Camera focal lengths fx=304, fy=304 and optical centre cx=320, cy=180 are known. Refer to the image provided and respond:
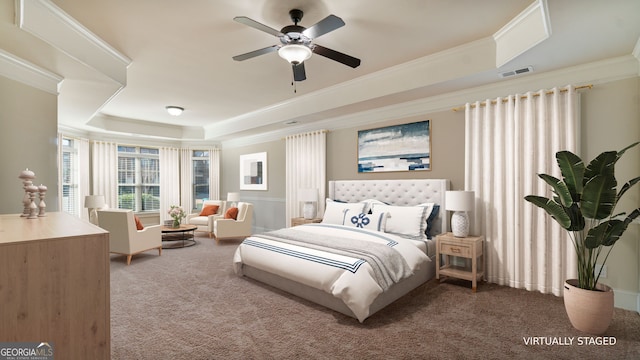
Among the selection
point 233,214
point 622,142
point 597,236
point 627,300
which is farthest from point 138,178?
point 627,300

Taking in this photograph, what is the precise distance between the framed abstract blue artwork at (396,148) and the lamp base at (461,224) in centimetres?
94

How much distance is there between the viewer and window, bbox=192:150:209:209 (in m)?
8.70

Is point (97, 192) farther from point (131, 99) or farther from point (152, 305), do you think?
point (152, 305)

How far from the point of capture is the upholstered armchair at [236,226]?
615cm

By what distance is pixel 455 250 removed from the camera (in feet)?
12.0

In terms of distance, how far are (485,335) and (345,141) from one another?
149 inches

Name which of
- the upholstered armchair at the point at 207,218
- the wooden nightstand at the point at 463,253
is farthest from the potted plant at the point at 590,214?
the upholstered armchair at the point at 207,218

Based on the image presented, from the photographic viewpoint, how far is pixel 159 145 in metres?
8.20

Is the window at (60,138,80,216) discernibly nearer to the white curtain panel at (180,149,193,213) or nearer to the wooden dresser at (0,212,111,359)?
the white curtain panel at (180,149,193,213)

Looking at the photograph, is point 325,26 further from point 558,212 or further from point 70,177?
point 70,177

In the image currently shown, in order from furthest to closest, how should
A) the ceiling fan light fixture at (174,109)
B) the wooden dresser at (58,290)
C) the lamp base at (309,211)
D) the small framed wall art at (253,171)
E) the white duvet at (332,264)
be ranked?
1. the small framed wall art at (253,171)
2. the ceiling fan light fixture at (174,109)
3. the lamp base at (309,211)
4. the white duvet at (332,264)
5. the wooden dresser at (58,290)

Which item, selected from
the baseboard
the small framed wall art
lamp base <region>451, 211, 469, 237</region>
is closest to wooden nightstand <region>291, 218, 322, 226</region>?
the small framed wall art

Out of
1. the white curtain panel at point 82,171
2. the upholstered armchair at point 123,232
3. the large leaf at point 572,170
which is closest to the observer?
the large leaf at point 572,170

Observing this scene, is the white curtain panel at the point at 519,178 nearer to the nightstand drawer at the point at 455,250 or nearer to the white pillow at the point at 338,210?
the nightstand drawer at the point at 455,250
